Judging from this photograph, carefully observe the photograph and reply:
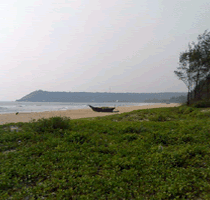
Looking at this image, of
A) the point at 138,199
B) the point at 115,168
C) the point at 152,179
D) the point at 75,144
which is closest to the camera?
the point at 138,199

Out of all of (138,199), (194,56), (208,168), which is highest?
(194,56)

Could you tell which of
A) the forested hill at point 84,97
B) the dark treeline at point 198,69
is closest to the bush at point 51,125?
the dark treeline at point 198,69

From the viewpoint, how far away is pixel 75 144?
5934mm

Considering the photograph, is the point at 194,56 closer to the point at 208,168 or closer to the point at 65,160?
the point at 208,168

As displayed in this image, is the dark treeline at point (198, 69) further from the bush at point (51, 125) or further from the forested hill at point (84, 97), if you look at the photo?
the forested hill at point (84, 97)

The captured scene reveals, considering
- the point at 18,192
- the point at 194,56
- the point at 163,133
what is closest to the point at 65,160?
the point at 18,192

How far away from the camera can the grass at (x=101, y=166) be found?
3633mm

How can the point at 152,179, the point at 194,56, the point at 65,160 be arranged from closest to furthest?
the point at 152,179 → the point at 65,160 → the point at 194,56

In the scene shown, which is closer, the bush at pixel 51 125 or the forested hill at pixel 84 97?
the bush at pixel 51 125

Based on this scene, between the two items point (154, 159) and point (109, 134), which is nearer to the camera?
point (154, 159)

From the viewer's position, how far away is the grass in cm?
363

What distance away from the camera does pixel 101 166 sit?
4.76 m

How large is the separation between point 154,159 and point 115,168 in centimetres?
128

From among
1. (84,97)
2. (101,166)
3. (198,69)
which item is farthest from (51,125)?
(84,97)
